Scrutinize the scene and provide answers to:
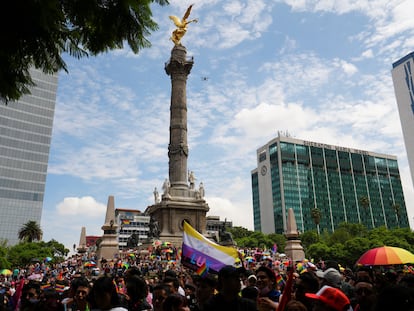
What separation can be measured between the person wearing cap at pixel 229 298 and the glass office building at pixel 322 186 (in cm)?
11020

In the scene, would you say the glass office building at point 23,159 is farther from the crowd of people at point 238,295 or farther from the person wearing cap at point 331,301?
the person wearing cap at point 331,301

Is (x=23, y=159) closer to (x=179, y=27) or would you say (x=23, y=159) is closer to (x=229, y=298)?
(x=179, y=27)

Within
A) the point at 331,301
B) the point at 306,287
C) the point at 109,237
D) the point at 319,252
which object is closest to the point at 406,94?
the point at 319,252

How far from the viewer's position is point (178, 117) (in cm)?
Result: 4012

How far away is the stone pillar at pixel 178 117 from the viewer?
3841 cm

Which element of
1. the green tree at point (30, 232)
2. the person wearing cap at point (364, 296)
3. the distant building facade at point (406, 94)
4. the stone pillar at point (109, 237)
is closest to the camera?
the person wearing cap at point (364, 296)

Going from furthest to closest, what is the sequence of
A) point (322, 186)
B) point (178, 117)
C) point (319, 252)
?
point (322, 186)
point (319, 252)
point (178, 117)

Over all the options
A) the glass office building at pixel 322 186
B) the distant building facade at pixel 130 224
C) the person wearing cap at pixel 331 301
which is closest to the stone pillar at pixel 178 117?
the person wearing cap at pixel 331 301

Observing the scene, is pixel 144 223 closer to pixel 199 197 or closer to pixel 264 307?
pixel 199 197

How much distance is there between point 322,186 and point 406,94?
41.0 meters

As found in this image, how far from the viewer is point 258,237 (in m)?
88.2

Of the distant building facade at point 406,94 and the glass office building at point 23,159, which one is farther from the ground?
the distant building facade at point 406,94

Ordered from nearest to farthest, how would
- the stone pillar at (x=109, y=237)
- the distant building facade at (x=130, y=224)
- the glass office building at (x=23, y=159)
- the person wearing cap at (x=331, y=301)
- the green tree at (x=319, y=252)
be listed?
1. the person wearing cap at (x=331, y=301)
2. the stone pillar at (x=109, y=237)
3. the green tree at (x=319, y=252)
4. the glass office building at (x=23, y=159)
5. the distant building facade at (x=130, y=224)

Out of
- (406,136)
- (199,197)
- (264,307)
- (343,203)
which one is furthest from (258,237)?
(264,307)
